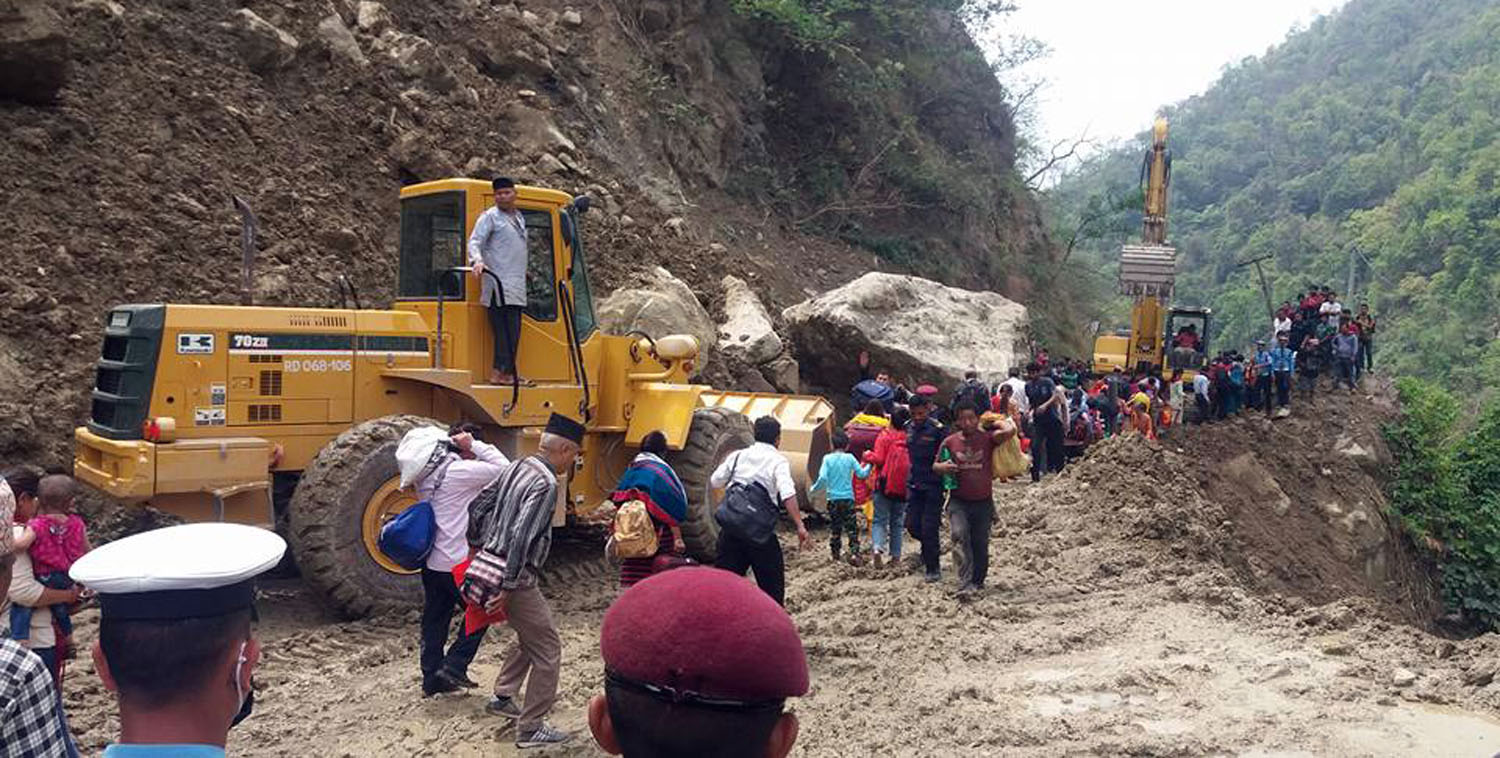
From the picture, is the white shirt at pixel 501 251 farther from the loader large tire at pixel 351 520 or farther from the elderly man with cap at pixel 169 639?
the elderly man with cap at pixel 169 639

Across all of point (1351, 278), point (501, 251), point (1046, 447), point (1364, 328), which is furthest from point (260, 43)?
point (1351, 278)

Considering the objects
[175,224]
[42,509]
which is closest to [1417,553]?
[175,224]

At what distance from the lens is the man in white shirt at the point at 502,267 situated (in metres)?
8.42

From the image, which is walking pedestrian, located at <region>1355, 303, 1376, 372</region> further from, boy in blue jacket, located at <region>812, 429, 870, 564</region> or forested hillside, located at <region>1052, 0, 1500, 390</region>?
boy in blue jacket, located at <region>812, 429, 870, 564</region>

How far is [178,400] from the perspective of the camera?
759cm

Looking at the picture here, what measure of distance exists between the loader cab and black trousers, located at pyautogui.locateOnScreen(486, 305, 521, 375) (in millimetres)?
70

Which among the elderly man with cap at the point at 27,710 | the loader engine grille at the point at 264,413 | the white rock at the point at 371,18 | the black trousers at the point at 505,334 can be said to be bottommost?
the elderly man with cap at the point at 27,710

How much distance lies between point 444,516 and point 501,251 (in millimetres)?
2963

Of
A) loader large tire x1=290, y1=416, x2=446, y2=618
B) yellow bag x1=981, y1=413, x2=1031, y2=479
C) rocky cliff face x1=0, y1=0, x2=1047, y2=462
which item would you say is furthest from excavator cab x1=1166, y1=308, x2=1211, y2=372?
loader large tire x1=290, y1=416, x2=446, y2=618

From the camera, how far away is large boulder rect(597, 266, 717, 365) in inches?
581

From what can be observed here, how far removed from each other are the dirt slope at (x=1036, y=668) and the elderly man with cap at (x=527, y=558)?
29cm

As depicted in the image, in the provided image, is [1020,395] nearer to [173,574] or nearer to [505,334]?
[505,334]

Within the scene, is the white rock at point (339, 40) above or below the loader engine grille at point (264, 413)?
above

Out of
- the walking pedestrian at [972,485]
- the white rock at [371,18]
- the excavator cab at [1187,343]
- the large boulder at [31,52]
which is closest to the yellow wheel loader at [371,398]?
the walking pedestrian at [972,485]
